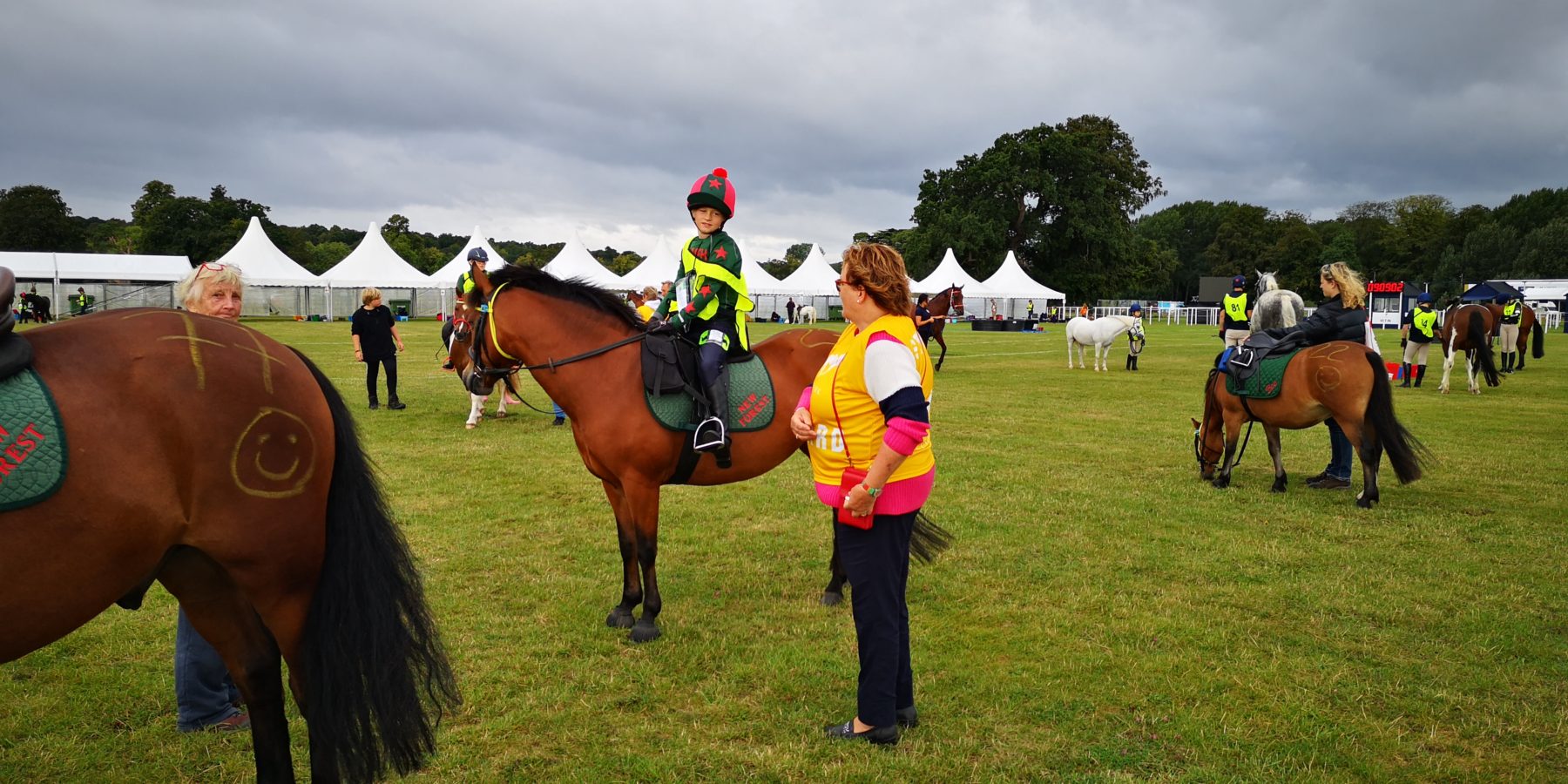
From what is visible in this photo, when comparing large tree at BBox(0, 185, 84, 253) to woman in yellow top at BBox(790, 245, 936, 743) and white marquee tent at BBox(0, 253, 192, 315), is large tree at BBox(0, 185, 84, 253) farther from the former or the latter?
woman in yellow top at BBox(790, 245, 936, 743)

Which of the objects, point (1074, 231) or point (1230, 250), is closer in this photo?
point (1074, 231)

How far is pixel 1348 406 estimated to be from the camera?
25.0 ft

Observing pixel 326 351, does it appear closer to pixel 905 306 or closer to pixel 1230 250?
pixel 905 306

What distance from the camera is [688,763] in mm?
3418

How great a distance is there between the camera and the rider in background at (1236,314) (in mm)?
11000

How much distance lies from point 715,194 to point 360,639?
9.88ft

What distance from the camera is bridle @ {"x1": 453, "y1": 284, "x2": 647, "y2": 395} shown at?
4.81 metres

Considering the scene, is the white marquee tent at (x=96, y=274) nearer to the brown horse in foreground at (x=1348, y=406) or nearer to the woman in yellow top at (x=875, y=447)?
the brown horse in foreground at (x=1348, y=406)

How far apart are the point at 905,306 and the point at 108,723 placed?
4.07 m

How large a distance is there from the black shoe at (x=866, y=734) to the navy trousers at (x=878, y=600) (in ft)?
0.14

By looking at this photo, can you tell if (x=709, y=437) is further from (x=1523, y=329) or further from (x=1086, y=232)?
(x=1086, y=232)

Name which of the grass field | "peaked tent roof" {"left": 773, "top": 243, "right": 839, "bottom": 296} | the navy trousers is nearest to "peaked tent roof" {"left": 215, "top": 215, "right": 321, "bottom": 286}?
"peaked tent roof" {"left": 773, "top": 243, "right": 839, "bottom": 296}

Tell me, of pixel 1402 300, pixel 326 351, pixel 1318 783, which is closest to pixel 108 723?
pixel 1318 783

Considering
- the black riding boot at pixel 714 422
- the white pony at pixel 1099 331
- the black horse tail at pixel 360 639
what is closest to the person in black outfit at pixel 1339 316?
the black riding boot at pixel 714 422
